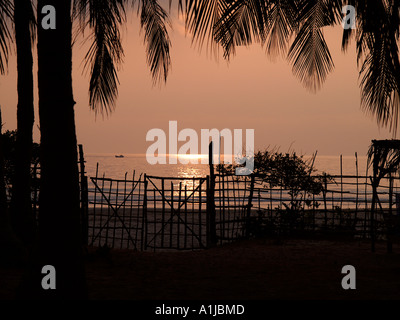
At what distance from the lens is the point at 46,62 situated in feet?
18.2

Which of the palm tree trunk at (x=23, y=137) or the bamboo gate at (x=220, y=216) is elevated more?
the palm tree trunk at (x=23, y=137)

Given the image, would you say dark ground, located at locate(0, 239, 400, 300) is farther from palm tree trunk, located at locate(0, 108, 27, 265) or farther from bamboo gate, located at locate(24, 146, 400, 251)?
bamboo gate, located at locate(24, 146, 400, 251)

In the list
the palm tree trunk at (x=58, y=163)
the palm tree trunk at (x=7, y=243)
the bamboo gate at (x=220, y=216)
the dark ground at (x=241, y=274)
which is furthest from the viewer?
the bamboo gate at (x=220, y=216)

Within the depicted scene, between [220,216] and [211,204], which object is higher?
[211,204]

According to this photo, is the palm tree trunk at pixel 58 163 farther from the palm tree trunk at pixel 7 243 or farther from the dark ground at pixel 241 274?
the palm tree trunk at pixel 7 243

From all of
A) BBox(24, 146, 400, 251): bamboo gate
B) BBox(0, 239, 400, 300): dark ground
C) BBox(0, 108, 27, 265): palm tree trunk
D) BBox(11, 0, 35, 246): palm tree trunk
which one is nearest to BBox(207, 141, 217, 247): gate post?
BBox(24, 146, 400, 251): bamboo gate

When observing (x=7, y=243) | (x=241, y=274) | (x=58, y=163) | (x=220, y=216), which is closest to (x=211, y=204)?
(x=220, y=216)

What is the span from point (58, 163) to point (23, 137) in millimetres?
4613

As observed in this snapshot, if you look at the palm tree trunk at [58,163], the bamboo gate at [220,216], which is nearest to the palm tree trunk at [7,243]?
the palm tree trunk at [58,163]

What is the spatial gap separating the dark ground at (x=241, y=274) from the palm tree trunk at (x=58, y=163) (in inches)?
50.8

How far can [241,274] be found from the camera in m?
8.70

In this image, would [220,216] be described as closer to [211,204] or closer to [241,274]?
[211,204]

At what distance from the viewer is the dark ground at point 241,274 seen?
7.12 meters

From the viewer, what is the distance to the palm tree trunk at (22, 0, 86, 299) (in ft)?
18.1
